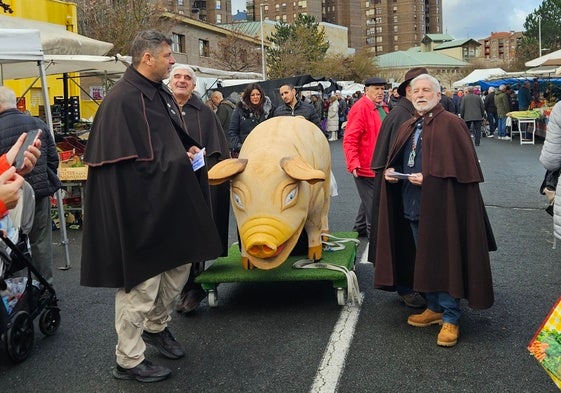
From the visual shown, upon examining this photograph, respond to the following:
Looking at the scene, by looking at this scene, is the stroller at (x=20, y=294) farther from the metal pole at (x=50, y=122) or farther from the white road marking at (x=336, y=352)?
the white road marking at (x=336, y=352)

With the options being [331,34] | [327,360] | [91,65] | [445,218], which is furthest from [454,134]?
[331,34]

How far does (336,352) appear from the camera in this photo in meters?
4.90

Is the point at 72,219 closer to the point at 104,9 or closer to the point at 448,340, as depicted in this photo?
the point at 448,340

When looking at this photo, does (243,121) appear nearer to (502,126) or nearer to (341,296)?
(341,296)

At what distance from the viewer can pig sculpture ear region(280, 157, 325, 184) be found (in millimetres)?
5530

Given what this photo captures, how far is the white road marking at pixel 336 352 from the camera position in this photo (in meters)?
4.35

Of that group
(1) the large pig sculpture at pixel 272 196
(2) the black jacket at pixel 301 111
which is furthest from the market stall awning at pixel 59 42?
(1) the large pig sculpture at pixel 272 196

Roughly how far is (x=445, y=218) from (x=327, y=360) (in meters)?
1.40

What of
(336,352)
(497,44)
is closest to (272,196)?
(336,352)

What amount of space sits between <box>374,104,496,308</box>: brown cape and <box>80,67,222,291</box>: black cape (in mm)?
1792

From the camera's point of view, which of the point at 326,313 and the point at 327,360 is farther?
the point at 326,313

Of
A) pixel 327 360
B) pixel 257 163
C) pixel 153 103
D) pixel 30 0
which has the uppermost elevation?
pixel 30 0

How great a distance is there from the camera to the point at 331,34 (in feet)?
351

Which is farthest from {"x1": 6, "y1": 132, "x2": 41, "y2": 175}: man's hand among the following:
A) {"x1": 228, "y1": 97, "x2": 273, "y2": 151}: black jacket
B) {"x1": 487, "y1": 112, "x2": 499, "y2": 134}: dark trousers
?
{"x1": 487, "y1": 112, "x2": 499, "y2": 134}: dark trousers
